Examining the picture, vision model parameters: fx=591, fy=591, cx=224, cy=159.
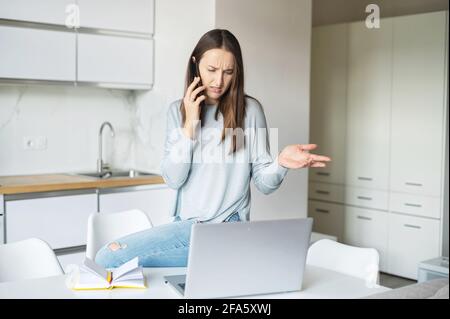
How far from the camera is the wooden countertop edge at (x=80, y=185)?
287 cm

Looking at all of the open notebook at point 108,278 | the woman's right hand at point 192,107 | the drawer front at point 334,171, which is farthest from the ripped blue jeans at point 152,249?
the drawer front at point 334,171

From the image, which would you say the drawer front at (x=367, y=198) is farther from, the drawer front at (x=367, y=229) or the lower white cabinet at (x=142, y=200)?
the lower white cabinet at (x=142, y=200)

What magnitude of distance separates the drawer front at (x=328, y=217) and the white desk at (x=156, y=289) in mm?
2829

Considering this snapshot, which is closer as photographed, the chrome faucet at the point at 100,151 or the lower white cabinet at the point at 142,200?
the lower white cabinet at the point at 142,200

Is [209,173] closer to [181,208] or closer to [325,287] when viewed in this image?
[181,208]

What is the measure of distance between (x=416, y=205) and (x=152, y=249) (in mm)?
2663

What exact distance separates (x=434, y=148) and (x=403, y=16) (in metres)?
0.93

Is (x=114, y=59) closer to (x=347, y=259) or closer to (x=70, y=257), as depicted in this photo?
(x=70, y=257)

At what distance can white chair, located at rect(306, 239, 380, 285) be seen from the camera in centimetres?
194

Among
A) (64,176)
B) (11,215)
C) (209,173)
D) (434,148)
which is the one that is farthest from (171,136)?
(434,148)

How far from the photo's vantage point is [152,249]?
1844mm

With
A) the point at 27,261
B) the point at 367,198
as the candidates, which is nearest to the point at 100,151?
the point at 27,261

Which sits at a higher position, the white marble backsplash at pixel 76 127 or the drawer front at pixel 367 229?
the white marble backsplash at pixel 76 127

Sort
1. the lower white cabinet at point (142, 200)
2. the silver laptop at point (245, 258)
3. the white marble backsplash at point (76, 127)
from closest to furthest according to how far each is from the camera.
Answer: the silver laptop at point (245, 258) < the lower white cabinet at point (142, 200) < the white marble backsplash at point (76, 127)
